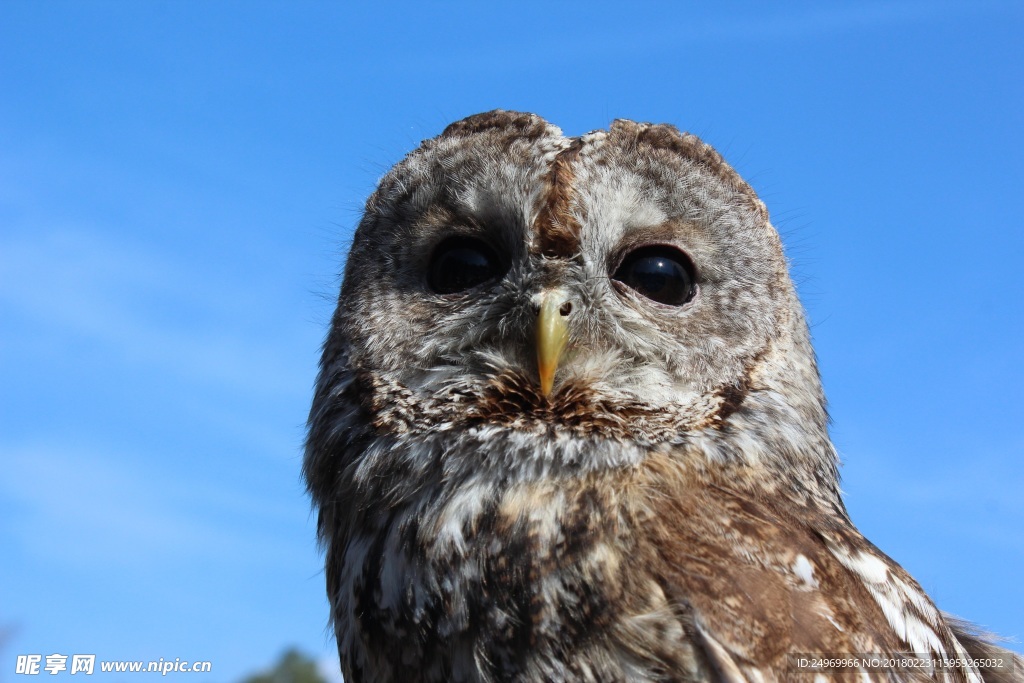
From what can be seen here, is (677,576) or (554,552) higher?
(554,552)

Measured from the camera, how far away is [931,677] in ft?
7.73

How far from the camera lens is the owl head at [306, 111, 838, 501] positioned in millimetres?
2578

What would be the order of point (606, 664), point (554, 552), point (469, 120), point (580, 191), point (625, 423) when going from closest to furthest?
point (606, 664) < point (554, 552) < point (625, 423) < point (580, 191) < point (469, 120)

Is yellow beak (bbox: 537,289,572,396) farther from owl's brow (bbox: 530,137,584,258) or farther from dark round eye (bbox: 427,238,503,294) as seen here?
dark round eye (bbox: 427,238,503,294)

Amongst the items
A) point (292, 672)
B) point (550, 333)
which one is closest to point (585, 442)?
point (550, 333)

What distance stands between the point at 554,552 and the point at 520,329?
27.9 inches

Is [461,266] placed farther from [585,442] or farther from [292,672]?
[292,672]

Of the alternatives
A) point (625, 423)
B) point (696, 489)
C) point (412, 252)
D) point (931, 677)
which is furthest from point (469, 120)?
point (931, 677)

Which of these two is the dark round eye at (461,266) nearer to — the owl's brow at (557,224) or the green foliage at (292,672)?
the owl's brow at (557,224)

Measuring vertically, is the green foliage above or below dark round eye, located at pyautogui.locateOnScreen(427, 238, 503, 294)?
above

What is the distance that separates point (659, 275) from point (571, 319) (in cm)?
35

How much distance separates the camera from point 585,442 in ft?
8.13

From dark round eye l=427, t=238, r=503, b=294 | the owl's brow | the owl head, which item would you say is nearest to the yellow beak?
the owl head

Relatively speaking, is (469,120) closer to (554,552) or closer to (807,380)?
(807,380)
